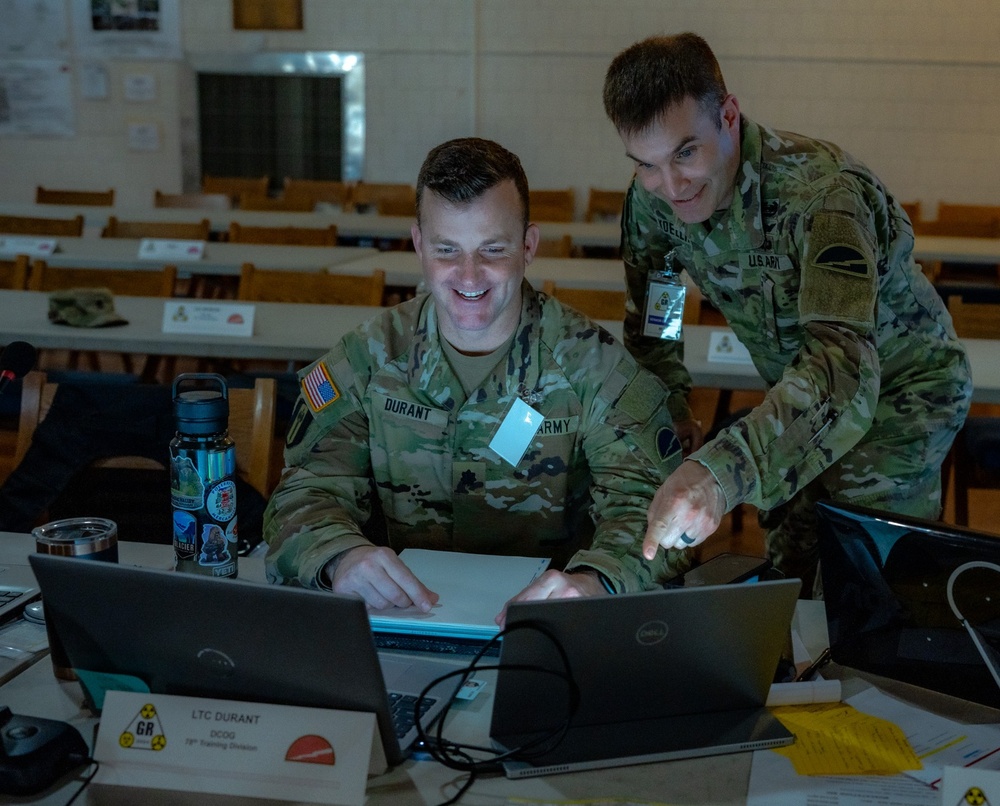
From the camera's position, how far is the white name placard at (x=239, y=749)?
1.02 metres

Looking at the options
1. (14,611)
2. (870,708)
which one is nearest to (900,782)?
(870,708)

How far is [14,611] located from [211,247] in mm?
3544

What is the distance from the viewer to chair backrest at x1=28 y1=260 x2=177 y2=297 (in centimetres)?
388

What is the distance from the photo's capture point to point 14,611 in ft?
4.75

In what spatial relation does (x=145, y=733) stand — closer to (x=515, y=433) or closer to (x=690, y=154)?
(x=515, y=433)

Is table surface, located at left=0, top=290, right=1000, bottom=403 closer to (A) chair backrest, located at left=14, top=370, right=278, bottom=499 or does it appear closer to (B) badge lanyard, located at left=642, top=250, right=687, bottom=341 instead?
(B) badge lanyard, located at left=642, top=250, right=687, bottom=341

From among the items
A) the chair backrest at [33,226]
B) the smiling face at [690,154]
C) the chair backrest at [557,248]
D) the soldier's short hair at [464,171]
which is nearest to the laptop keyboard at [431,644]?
the soldier's short hair at [464,171]

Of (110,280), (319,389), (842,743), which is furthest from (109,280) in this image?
(842,743)

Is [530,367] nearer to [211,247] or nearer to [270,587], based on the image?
[270,587]

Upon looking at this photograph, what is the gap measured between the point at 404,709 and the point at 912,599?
1.94ft

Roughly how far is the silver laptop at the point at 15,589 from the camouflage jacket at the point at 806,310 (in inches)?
37.0

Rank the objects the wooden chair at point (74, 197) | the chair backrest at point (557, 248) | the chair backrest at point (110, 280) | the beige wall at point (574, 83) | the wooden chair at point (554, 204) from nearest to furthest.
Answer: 1. the chair backrest at point (110, 280)
2. the chair backrest at point (557, 248)
3. the wooden chair at point (554, 204)
4. the wooden chair at point (74, 197)
5. the beige wall at point (574, 83)

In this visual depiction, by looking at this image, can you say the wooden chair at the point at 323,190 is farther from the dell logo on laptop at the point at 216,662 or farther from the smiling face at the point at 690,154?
the dell logo on laptop at the point at 216,662

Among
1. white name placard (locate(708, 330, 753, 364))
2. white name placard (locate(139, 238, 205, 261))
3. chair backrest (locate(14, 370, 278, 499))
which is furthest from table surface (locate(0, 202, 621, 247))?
chair backrest (locate(14, 370, 278, 499))
